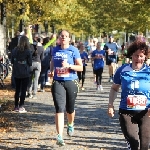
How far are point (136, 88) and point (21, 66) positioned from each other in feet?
19.4

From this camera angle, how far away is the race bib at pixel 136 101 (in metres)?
5.86

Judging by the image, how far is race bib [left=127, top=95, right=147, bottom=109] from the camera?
586 cm

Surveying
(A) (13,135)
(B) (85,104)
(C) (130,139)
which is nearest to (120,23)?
(B) (85,104)

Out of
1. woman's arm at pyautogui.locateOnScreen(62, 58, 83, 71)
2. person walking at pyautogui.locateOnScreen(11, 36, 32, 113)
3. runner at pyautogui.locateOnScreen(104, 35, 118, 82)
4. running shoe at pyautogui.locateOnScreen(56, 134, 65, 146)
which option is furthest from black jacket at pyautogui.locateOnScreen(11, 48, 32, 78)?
runner at pyautogui.locateOnScreen(104, 35, 118, 82)

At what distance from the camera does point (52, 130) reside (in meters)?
9.33

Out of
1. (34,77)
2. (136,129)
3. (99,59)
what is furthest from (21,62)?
(136,129)

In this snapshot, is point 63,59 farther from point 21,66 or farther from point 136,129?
point 21,66

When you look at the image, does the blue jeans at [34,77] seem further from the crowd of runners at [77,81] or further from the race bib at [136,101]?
the race bib at [136,101]

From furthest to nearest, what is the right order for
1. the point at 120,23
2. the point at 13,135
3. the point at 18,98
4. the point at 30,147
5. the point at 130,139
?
the point at 120,23, the point at 18,98, the point at 13,135, the point at 30,147, the point at 130,139

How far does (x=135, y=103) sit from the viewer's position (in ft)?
19.2

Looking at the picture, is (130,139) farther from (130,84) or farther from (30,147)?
(30,147)

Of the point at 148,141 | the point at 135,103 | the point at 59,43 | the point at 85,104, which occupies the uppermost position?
the point at 59,43

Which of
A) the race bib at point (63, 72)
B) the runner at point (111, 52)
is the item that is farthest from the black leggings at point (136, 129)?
the runner at point (111, 52)

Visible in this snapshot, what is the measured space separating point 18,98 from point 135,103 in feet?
20.6
